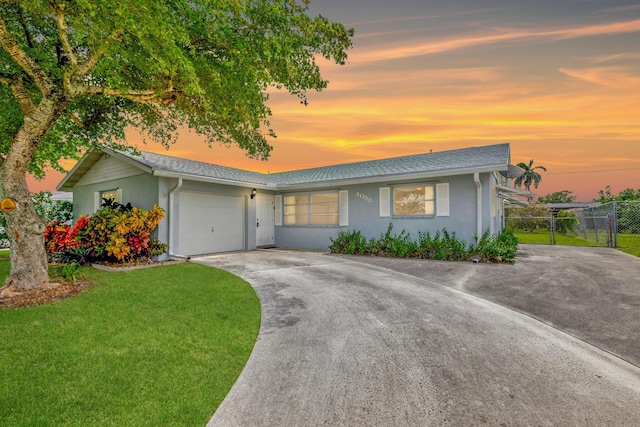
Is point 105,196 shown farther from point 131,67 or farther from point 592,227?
point 592,227

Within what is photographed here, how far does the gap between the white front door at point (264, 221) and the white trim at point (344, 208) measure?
10.8 ft

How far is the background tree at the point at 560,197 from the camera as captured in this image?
4047 centimetres

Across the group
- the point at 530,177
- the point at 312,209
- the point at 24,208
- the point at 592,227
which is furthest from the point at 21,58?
the point at 530,177

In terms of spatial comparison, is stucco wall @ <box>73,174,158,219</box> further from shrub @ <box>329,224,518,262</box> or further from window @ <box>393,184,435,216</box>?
window @ <box>393,184,435,216</box>

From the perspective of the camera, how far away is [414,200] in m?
10.4

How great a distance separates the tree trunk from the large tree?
0.02m

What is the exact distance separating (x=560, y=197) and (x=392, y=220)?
43559mm

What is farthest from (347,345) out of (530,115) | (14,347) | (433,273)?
(530,115)

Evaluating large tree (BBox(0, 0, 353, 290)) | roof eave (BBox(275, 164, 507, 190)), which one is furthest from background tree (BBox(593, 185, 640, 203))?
large tree (BBox(0, 0, 353, 290))

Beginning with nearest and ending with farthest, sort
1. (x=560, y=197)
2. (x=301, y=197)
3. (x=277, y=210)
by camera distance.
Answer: (x=301, y=197), (x=277, y=210), (x=560, y=197)

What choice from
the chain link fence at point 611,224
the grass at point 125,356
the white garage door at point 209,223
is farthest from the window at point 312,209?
the chain link fence at point 611,224

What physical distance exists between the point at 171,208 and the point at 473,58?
9.92 meters

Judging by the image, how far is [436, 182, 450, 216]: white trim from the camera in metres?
9.63

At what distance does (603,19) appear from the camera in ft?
24.1
